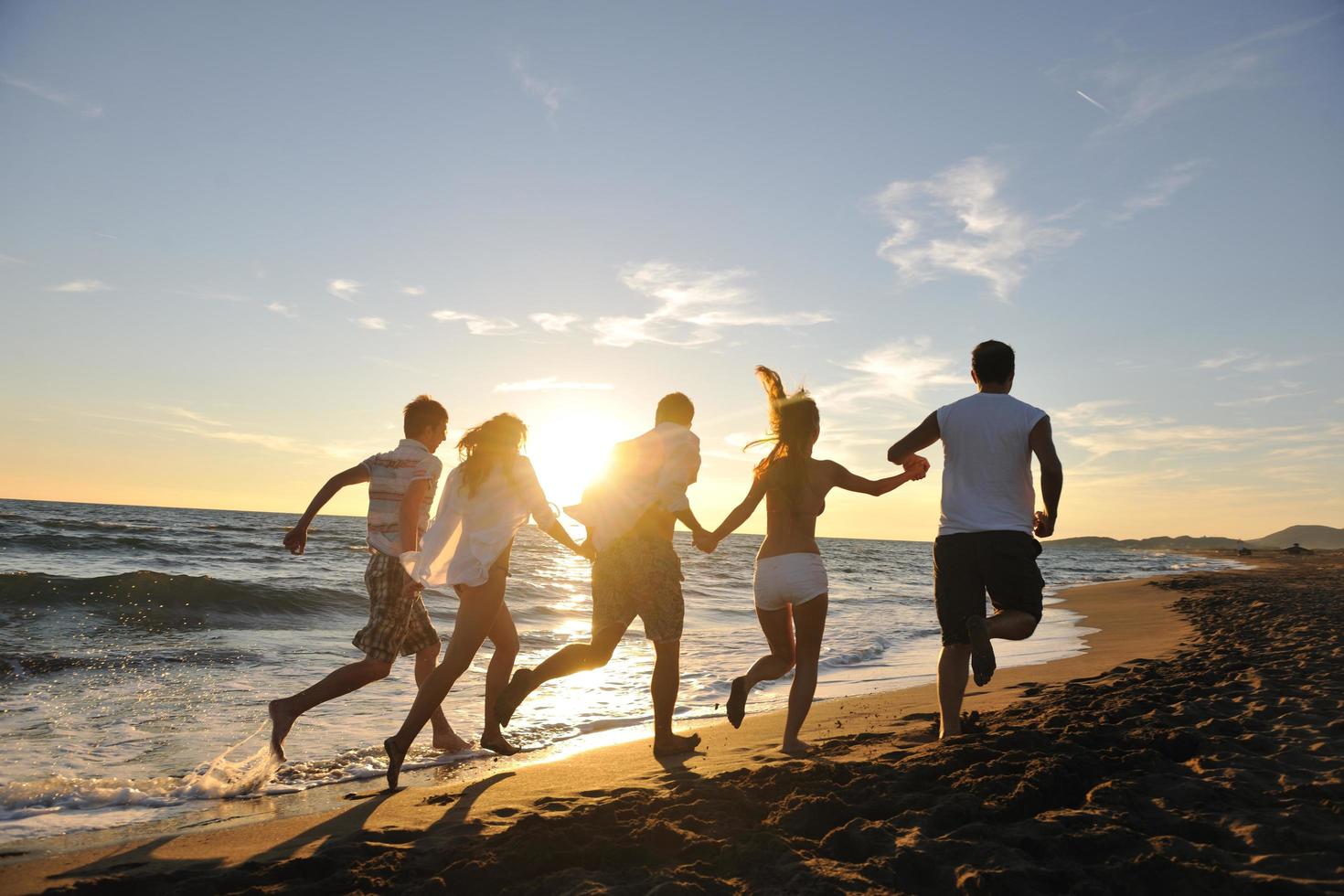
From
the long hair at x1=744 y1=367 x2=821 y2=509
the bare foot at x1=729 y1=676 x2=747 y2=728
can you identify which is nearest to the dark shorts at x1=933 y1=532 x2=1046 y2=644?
the long hair at x1=744 y1=367 x2=821 y2=509

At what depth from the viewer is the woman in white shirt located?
14.3 ft

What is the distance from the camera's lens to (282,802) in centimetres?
396

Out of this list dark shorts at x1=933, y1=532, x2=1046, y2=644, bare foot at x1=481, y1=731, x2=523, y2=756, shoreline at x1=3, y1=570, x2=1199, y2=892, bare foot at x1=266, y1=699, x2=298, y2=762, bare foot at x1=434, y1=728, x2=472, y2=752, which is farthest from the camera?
bare foot at x1=434, y1=728, x2=472, y2=752

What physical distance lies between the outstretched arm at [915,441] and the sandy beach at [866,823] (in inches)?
56.6

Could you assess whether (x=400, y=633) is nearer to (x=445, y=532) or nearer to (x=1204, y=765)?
(x=445, y=532)

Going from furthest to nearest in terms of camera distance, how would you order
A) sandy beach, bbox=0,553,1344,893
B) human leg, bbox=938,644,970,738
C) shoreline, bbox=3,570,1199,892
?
human leg, bbox=938,644,970,738 < shoreline, bbox=3,570,1199,892 < sandy beach, bbox=0,553,1344,893

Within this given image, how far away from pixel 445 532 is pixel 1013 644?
873 cm

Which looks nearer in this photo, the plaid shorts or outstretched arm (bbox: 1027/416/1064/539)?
outstretched arm (bbox: 1027/416/1064/539)

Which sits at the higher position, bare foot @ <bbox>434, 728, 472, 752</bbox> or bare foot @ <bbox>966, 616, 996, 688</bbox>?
bare foot @ <bbox>966, 616, 996, 688</bbox>

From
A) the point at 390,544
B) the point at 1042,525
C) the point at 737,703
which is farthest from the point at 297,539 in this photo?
the point at 1042,525

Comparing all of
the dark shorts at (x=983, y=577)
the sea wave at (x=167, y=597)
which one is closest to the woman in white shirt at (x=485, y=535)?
the dark shorts at (x=983, y=577)

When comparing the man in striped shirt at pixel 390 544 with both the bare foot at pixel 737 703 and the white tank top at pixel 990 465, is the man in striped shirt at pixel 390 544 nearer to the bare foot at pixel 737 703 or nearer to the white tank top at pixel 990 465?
the bare foot at pixel 737 703

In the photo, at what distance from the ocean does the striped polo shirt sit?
1.35 m

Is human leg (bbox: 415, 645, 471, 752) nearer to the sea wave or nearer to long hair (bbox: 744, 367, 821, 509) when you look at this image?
long hair (bbox: 744, 367, 821, 509)
